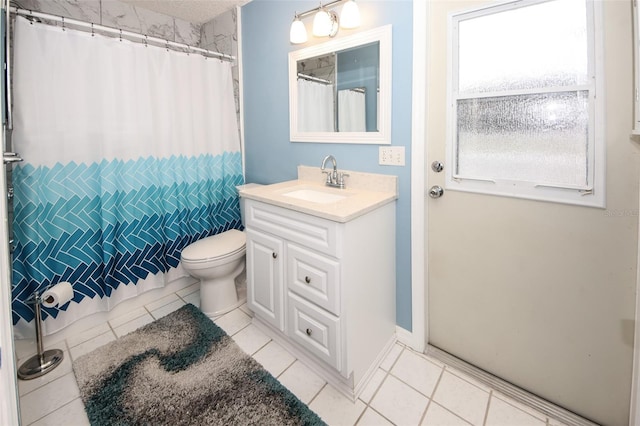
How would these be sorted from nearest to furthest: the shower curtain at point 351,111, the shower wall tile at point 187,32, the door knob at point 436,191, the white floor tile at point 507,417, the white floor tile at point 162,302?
the white floor tile at point 507,417 < the door knob at point 436,191 < the shower curtain at point 351,111 < the white floor tile at point 162,302 < the shower wall tile at point 187,32

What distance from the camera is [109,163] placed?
1.94 m

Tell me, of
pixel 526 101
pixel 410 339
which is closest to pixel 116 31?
pixel 526 101

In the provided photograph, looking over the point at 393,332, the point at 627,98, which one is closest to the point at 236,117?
the point at 393,332

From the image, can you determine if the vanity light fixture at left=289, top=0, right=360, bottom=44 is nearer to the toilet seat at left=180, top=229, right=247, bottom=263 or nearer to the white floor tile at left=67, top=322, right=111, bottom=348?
the toilet seat at left=180, top=229, right=247, bottom=263

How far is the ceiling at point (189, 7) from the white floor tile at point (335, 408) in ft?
8.67

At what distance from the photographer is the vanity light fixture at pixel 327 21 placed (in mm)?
1626

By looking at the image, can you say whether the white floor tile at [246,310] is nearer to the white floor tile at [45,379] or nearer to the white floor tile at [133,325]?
the white floor tile at [133,325]

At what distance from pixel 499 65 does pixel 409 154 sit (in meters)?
0.53

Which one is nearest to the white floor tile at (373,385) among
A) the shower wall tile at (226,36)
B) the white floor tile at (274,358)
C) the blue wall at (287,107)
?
the blue wall at (287,107)

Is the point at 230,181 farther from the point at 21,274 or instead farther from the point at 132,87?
the point at 21,274

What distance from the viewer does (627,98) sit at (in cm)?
109

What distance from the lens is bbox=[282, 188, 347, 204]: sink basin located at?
181 cm

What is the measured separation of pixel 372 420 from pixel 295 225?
0.93 meters

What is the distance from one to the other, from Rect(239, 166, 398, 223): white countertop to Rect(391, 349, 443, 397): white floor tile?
87 cm
